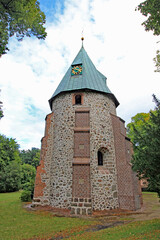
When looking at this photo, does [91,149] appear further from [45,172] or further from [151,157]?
[151,157]

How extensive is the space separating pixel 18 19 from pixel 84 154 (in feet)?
25.2

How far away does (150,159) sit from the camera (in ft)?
16.9

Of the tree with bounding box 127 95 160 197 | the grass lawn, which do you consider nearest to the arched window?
the grass lawn

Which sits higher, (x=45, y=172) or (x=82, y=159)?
(x=82, y=159)

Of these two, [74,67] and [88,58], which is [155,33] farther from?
[88,58]

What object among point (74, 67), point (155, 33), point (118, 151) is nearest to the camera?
point (155, 33)

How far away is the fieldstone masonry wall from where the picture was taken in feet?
31.9

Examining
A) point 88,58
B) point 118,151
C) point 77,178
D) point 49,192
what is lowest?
point 49,192

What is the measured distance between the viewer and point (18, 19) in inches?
212

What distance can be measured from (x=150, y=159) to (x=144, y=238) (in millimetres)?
2313

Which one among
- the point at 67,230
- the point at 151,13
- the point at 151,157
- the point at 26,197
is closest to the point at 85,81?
the point at 151,13

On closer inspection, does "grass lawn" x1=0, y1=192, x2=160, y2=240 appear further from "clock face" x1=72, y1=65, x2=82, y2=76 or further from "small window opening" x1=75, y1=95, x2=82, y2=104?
"clock face" x1=72, y1=65, x2=82, y2=76

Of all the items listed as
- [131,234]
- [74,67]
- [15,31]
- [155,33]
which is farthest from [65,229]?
[74,67]

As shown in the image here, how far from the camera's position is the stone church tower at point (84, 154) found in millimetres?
10070
